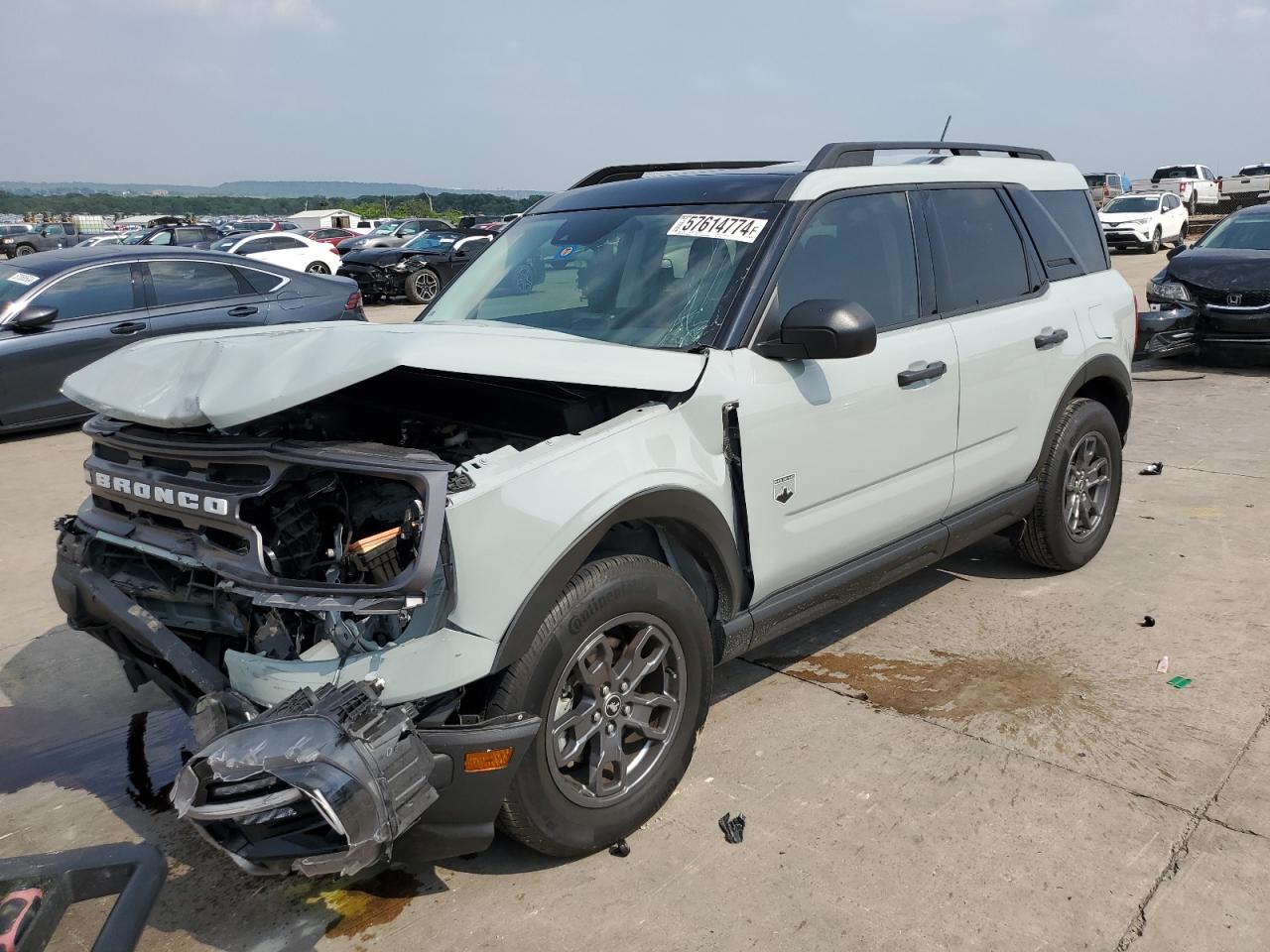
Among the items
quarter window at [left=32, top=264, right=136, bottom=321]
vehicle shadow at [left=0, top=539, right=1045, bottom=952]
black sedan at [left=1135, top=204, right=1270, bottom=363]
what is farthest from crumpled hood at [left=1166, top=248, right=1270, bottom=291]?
quarter window at [left=32, top=264, right=136, bottom=321]

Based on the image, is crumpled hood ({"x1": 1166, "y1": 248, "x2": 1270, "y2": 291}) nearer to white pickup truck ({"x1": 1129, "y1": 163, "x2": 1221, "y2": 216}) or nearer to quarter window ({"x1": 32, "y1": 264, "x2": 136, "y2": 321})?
quarter window ({"x1": 32, "y1": 264, "x2": 136, "y2": 321})

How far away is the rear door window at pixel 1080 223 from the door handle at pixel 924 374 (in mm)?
1499

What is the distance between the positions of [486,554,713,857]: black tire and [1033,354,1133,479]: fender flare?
242 cm

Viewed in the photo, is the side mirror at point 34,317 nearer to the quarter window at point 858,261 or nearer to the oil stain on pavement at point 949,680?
the oil stain on pavement at point 949,680

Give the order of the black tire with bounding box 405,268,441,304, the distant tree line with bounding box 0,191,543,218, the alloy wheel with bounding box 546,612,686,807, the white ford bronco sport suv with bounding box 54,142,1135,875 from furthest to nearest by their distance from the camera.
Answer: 1. the distant tree line with bounding box 0,191,543,218
2. the black tire with bounding box 405,268,441,304
3. the alloy wheel with bounding box 546,612,686,807
4. the white ford bronco sport suv with bounding box 54,142,1135,875

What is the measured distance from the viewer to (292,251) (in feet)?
75.9

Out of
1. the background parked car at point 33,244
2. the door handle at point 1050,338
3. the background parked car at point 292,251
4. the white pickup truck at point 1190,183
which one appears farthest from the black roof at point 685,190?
the white pickup truck at point 1190,183

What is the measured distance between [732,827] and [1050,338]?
276cm

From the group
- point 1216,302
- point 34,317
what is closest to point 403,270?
point 34,317

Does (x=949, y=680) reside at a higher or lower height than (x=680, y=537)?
lower

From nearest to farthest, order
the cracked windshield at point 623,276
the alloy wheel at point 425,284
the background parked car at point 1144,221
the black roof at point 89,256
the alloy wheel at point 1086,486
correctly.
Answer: the cracked windshield at point 623,276 < the alloy wheel at point 1086,486 < the black roof at point 89,256 < the alloy wheel at point 425,284 < the background parked car at point 1144,221

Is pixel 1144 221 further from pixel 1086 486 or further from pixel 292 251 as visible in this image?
pixel 1086 486

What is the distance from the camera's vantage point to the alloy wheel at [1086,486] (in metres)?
5.09

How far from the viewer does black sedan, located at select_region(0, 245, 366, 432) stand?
28.4ft
